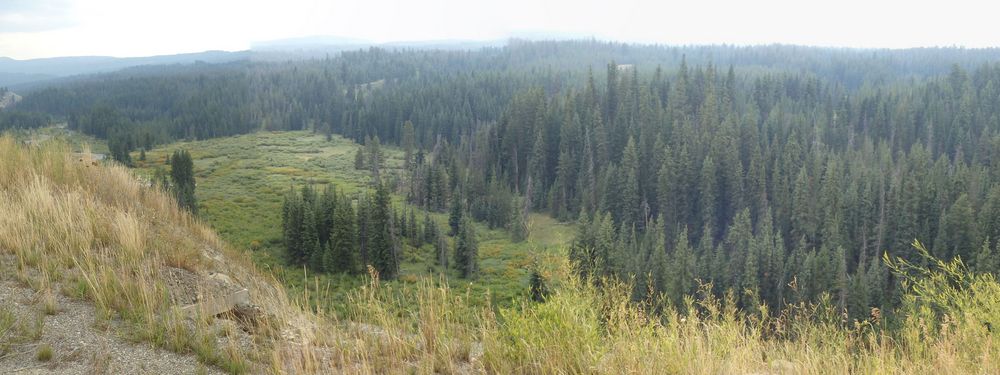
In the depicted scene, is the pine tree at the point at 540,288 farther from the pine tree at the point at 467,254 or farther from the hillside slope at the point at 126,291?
the pine tree at the point at 467,254

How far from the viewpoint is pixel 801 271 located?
171 ft

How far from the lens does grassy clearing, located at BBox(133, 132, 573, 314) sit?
49188 millimetres

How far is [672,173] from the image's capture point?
82812 mm

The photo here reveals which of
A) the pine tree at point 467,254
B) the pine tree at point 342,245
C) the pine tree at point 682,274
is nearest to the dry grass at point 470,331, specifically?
the pine tree at point 682,274

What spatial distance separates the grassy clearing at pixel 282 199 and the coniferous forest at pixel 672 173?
2.82 meters

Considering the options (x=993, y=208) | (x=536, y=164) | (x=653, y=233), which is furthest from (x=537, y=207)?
(x=993, y=208)

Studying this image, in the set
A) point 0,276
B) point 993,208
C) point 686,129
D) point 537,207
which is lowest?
point 537,207

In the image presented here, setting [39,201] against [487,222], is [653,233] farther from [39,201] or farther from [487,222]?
[39,201]

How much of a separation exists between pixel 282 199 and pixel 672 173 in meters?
54.5

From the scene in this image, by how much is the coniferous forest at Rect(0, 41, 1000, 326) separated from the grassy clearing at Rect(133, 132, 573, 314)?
9.26ft

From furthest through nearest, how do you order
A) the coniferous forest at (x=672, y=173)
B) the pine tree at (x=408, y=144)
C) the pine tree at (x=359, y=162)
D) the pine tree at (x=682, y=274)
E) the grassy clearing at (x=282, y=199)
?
the pine tree at (x=408, y=144) < the pine tree at (x=359, y=162) < the coniferous forest at (x=672, y=173) < the grassy clearing at (x=282, y=199) < the pine tree at (x=682, y=274)

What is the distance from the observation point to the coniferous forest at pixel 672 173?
2151 inches

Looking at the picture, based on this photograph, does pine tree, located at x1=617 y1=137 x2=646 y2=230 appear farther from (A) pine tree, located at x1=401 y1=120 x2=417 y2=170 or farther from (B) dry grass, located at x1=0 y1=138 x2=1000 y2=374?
(B) dry grass, located at x1=0 y1=138 x2=1000 y2=374

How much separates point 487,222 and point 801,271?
43226mm
